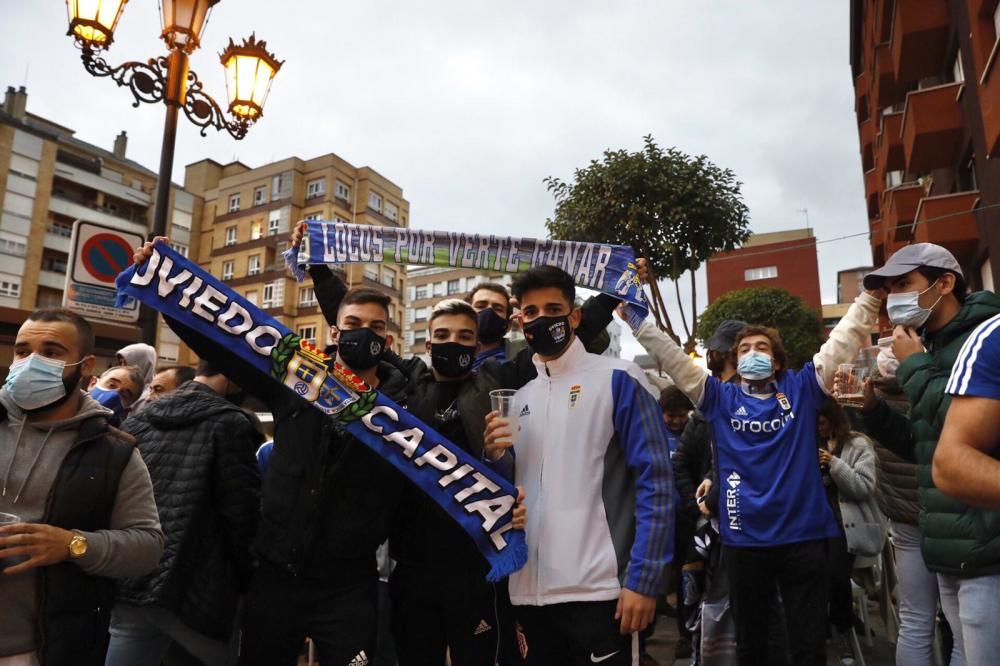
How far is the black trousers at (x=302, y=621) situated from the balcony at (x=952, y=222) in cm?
1338

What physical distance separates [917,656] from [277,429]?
3938 millimetres

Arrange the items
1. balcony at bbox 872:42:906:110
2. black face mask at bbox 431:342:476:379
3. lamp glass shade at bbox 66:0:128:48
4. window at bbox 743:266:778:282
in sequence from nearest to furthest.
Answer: black face mask at bbox 431:342:476:379 → lamp glass shade at bbox 66:0:128:48 → balcony at bbox 872:42:906:110 → window at bbox 743:266:778:282

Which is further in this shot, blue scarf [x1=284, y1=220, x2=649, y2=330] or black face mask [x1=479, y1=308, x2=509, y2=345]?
black face mask [x1=479, y1=308, x2=509, y2=345]

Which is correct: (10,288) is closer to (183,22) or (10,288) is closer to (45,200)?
(45,200)

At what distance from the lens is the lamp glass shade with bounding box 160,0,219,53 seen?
591cm

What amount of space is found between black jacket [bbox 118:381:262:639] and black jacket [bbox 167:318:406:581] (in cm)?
35

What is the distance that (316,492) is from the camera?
2.80 metres

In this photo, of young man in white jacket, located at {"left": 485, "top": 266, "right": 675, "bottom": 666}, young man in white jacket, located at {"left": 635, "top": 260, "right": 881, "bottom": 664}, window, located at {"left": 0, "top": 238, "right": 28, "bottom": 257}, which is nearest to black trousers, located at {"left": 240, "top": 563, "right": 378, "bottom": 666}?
young man in white jacket, located at {"left": 485, "top": 266, "right": 675, "bottom": 666}

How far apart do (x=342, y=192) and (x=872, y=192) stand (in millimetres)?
37384

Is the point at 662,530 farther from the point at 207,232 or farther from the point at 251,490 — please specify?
the point at 207,232

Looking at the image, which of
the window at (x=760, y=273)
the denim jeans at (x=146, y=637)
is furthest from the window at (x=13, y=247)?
the window at (x=760, y=273)

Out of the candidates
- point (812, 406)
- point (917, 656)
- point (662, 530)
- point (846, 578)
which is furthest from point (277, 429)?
point (846, 578)

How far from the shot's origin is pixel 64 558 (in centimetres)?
216

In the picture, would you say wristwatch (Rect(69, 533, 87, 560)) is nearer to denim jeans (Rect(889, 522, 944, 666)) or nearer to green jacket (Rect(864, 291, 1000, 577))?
green jacket (Rect(864, 291, 1000, 577))
